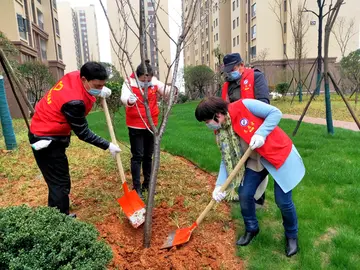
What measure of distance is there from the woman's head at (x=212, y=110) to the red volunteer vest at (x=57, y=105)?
3.23ft

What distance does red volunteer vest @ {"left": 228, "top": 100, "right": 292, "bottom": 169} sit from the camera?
2.24 metres

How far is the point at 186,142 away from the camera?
257 inches

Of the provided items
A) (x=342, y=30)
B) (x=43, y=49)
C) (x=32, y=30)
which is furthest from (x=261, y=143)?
(x=43, y=49)

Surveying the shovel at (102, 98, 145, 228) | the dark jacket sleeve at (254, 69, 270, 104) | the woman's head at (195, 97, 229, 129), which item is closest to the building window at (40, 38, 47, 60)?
the shovel at (102, 98, 145, 228)

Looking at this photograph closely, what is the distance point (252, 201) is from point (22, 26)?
22632 mm

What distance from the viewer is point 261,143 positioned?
2.16m

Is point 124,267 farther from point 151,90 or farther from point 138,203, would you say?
point 151,90

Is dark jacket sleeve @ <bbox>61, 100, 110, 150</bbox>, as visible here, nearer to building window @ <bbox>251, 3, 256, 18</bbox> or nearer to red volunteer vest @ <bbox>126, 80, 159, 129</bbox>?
red volunteer vest @ <bbox>126, 80, 159, 129</bbox>

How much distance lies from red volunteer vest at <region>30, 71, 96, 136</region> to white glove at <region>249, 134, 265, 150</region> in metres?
1.39

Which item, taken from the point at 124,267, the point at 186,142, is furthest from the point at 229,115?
the point at 186,142

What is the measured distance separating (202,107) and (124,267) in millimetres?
1342

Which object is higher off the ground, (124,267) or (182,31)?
(182,31)

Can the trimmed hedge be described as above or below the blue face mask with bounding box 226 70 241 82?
below

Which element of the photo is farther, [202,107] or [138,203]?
[138,203]
